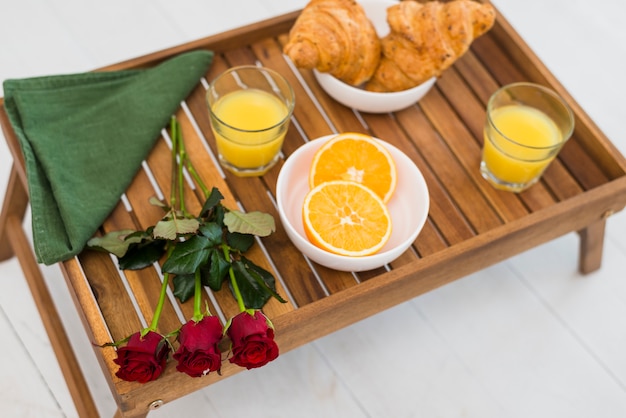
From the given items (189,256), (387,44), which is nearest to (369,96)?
(387,44)

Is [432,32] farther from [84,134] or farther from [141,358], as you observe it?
[141,358]

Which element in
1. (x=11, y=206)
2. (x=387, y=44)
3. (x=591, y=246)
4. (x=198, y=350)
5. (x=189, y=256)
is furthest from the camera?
(x=591, y=246)

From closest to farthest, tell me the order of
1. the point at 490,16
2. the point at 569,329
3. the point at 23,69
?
the point at 490,16 < the point at 569,329 < the point at 23,69

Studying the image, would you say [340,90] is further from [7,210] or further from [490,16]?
[7,210]

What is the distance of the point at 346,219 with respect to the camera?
1361 mm

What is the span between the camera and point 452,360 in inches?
68.4

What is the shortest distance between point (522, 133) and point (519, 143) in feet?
0.20

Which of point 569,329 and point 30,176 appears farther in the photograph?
point 569,329

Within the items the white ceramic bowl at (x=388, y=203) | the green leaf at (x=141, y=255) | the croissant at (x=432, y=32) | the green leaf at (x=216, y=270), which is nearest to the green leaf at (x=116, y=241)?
the green leaf at (x=141, y=255)

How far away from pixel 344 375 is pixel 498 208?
1.49ft

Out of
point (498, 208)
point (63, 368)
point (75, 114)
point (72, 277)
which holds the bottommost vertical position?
point (63, 368)

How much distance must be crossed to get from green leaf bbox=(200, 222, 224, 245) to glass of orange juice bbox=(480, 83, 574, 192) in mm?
497

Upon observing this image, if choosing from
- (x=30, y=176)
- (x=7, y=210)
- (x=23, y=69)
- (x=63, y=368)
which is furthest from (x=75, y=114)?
(x=23, y=69)

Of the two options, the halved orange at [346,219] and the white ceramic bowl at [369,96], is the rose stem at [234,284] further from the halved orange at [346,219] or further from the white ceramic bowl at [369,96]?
the white ceramic bowl at [369,96]
